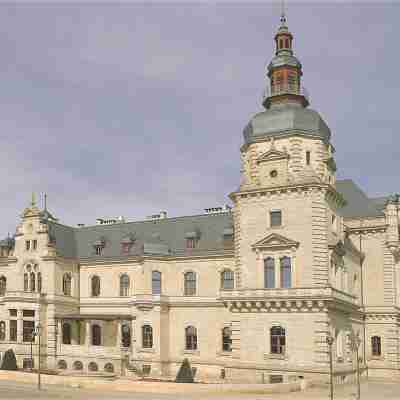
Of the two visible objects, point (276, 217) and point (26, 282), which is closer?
point (276, 217)

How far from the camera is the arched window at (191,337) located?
193 ft

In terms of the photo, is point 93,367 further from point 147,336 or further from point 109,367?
point 147,336

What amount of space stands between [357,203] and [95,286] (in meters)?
28.1

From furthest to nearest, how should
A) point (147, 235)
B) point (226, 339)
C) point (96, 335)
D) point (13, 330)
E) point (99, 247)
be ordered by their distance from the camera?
point (99, 247)
point (147, 235)
point (96, 335)
point (13, 330)
point (226, 339)

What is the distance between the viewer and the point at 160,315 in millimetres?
58781

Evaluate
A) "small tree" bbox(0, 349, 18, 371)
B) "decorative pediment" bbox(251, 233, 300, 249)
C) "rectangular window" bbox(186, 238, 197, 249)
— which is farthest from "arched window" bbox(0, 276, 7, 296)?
"decorative pediment" bbox(251, 233, 300, 249)

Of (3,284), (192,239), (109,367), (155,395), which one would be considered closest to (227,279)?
(192,239)

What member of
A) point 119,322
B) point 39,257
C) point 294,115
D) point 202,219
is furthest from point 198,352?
point 294,115

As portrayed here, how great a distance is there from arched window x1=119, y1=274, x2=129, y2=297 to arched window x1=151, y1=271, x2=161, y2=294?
144 inches

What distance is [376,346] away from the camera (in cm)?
5856

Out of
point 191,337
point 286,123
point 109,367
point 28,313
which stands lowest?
point 109,367

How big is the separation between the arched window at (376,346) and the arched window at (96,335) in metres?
26.5

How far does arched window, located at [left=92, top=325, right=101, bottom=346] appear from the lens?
62.8m

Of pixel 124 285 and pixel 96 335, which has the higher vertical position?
pixel 124 285
